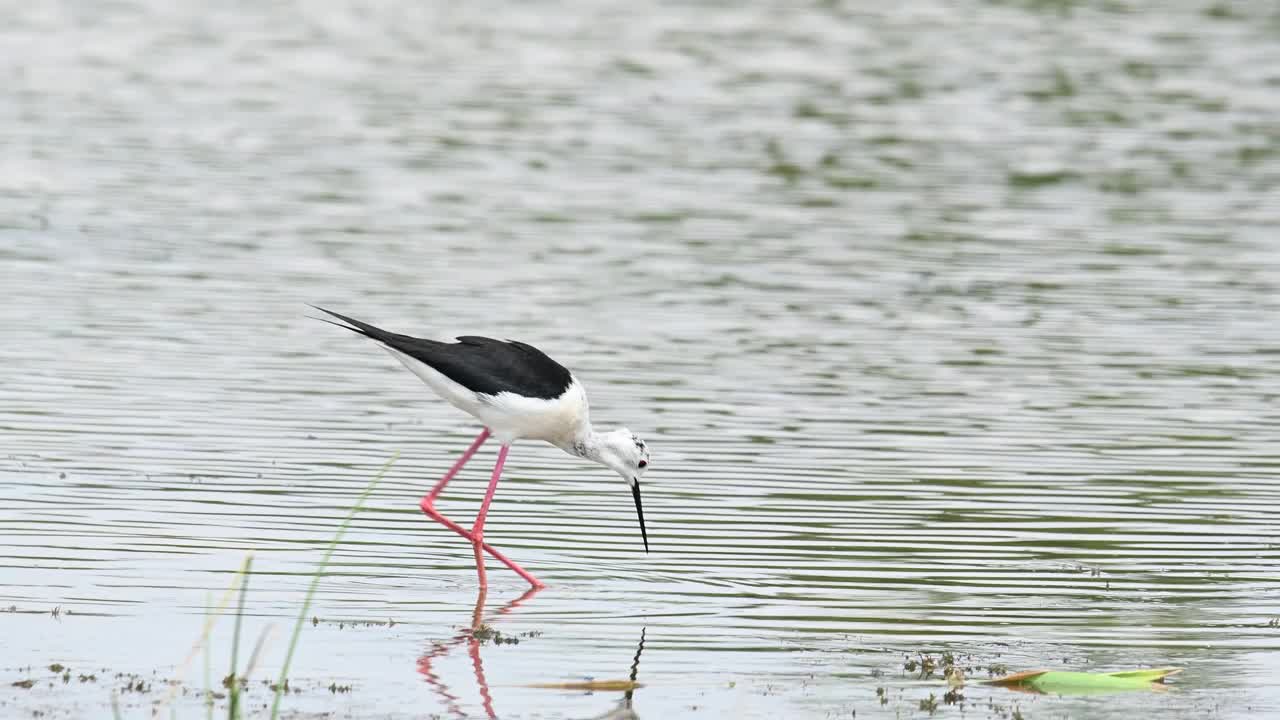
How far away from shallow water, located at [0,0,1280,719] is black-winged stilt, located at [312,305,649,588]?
36cm

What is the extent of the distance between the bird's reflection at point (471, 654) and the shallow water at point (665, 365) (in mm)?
32

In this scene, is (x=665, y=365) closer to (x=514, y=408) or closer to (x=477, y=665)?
(x=514, y=408)

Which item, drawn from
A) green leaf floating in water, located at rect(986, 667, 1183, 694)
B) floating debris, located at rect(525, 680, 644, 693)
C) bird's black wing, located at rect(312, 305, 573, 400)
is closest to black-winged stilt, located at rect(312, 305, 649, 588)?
bird's black wing, located at rect(312, 305, 573, 400)

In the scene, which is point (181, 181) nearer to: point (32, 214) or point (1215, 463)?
point (32, 214)

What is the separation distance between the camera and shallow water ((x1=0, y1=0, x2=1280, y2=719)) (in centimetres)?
988

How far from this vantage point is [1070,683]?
9117 millimetres

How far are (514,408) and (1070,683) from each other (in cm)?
333

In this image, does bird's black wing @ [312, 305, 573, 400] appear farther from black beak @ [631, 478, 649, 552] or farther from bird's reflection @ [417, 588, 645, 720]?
bird's reflection @ [417, 588, 645, 720]

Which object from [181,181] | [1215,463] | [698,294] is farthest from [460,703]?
[181,181]

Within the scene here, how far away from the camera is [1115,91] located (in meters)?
33.2

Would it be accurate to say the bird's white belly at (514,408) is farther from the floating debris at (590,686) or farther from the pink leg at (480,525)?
the floating debris at (590,686)

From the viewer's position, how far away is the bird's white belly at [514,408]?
11430 millimetres

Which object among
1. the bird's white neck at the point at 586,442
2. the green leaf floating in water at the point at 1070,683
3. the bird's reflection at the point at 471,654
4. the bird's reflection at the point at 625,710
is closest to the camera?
the bird's reflection at the point at 625,710

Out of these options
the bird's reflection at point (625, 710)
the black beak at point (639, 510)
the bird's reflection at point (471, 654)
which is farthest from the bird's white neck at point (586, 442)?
the bird's reflection at point (625, 710)
